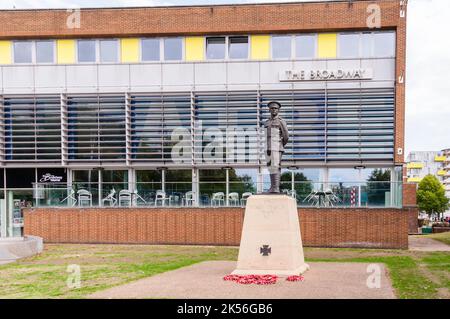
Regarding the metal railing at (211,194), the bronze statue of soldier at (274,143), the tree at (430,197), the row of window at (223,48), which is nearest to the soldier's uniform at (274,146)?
the bronze statue of soldier at (274,143)

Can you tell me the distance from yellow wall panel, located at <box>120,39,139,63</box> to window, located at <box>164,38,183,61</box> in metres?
1.31

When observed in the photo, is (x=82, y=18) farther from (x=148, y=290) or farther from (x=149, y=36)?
(x=148, y=290)

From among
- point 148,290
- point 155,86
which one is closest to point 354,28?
point 155,86

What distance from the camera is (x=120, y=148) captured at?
2742cm

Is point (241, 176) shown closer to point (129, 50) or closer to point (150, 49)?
point (150, 49)

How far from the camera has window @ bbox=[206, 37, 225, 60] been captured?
90.4ft

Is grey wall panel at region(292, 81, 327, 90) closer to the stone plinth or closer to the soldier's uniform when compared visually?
the soldier's uniform

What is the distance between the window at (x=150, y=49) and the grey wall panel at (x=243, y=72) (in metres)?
3.41

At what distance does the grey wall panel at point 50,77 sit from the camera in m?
27.7

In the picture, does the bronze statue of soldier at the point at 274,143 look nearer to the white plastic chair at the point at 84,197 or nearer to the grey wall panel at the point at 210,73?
the white plastic chair at the point at 84,197

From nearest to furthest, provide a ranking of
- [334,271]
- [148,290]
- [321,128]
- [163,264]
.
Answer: [148,290] → [334,271] → [163,264] → [321,128]

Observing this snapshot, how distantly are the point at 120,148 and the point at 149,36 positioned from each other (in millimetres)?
5262

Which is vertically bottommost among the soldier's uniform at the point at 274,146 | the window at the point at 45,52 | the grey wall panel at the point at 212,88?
the soldier's uniform at the point at 274,146

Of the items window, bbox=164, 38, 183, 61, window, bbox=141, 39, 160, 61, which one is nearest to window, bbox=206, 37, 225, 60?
window, bbox=164, 38, 183, 61
